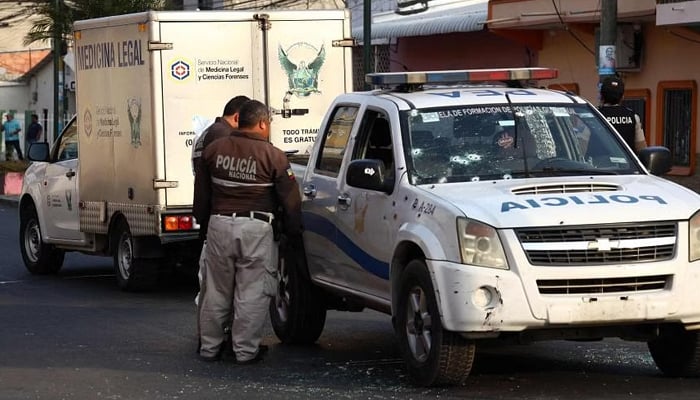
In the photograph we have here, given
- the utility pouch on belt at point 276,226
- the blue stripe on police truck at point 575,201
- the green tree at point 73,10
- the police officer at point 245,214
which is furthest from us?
the green tree at point 73,10

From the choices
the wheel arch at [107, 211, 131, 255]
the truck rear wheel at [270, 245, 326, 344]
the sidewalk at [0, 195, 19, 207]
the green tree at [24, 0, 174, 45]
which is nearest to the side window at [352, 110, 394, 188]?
the truck rear wheel at [270, 245, 326, 344]

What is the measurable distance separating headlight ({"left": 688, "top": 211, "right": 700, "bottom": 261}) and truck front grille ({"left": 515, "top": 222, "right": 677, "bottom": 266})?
253 mm

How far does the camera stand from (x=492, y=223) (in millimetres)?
7586

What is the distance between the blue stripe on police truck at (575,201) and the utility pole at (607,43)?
30.0ft

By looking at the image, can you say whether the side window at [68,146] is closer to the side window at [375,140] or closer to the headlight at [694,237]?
the side window at [375,140]

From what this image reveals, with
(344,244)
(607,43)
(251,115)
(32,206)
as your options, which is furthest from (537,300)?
(607,43)

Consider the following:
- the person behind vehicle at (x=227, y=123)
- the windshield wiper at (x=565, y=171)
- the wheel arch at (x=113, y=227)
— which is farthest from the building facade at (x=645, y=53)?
the windshield wiper at (x=565, y=171)

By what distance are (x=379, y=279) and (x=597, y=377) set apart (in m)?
1.45

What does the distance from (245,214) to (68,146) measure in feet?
23.7

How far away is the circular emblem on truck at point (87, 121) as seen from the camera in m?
14.8

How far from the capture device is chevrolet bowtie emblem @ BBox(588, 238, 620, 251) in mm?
7565

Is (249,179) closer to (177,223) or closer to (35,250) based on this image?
(177,223)

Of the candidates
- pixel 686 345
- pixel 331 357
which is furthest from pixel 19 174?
pixel 686 345

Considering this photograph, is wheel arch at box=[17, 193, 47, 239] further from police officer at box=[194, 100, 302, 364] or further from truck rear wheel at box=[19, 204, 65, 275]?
police officer at box=[194, 100, 302, 364]
